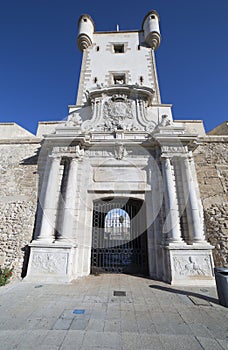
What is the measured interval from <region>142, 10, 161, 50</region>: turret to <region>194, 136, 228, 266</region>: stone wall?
9954 mm

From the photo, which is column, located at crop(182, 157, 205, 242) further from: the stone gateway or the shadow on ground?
the shadow on ground

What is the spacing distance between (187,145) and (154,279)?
5274 millimetres

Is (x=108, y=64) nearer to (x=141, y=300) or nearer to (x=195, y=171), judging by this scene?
(x=195, y=171)

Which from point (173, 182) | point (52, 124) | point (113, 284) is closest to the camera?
point (113, 284)

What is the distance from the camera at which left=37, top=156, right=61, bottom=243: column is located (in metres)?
5.83

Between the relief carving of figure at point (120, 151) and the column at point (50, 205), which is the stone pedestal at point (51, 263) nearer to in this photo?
the column at point (50, 205)

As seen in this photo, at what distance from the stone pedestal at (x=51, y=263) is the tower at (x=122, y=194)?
28 millimetres

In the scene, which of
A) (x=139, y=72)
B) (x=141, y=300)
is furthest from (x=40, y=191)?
(x=139, y=72)

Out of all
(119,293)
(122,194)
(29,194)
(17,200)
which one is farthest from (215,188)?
(17,200)

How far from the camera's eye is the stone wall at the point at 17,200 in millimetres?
6094

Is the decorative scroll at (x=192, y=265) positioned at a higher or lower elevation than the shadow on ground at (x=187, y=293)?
higher

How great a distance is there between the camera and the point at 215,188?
698 cm

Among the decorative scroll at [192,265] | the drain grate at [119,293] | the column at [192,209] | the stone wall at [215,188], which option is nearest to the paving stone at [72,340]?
the drain grate at [119,293]

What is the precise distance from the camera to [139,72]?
11531 mm
